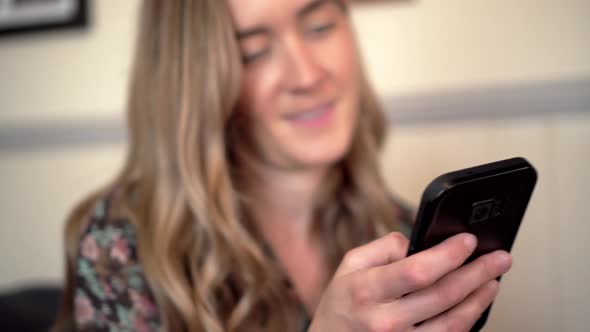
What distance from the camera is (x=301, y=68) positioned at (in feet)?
1.87

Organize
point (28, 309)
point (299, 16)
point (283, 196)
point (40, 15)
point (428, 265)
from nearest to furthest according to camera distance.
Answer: point (428, 265)
point (299, 16)
point (283, 196)
point (28, 309)
point (40, 15)

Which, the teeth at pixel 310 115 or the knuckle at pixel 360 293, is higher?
the teeth at pixel 310 115

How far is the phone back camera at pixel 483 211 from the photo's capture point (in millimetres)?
308

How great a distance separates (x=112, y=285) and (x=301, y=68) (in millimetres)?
341

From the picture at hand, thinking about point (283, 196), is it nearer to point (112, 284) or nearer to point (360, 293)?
point (112, 284)

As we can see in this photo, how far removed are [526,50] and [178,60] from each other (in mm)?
388

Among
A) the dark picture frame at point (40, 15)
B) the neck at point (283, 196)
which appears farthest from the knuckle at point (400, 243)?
the dark picture frame at point (40, 15)

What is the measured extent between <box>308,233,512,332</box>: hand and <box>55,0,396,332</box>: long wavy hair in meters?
0.25

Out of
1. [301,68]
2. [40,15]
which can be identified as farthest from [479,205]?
[40,15]

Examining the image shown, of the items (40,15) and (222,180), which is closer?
(222,180)

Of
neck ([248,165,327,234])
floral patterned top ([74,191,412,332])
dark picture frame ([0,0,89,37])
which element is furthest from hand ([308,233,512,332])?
dark picture frame ([0,0,89,37])

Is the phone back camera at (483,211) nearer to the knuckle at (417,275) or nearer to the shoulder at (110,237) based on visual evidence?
the knuckle at (417,275)

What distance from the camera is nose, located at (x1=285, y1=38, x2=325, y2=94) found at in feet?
1.85

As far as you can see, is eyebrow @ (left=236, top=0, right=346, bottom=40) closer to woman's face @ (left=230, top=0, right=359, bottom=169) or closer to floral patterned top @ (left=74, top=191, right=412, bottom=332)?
woman's face @ (left=230, top=0, right=359, bottom=169)
